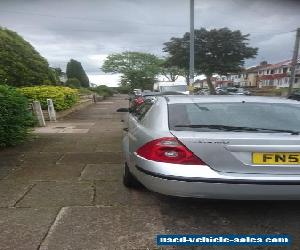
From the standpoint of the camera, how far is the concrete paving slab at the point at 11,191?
15.4 feet

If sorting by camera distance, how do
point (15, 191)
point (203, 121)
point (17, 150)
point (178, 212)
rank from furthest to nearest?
point (17, 150) < point (15, 191) < point (178, 212) < point (203, 121)

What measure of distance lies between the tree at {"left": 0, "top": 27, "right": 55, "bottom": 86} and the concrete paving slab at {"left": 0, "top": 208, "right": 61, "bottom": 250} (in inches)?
508

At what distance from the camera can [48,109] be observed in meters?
14.9

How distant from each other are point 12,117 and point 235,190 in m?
6.09

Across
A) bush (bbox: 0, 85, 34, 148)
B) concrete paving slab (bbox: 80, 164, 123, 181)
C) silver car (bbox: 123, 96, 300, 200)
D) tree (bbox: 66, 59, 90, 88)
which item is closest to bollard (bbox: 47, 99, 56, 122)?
bush (bbox: 0, 85, 34, 148)

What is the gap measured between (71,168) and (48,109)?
883 centimetres

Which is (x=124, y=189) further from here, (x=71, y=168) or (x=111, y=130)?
(x=111, y=130)

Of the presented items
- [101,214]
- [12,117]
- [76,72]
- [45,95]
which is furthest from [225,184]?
[76,72]

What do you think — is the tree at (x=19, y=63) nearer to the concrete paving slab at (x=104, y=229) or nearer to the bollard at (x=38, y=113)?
the bollard at (x=38, y=113)

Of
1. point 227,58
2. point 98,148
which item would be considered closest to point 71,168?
point 98,148

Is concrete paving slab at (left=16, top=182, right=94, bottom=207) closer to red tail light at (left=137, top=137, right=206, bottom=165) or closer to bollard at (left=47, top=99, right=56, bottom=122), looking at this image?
red tail light at (left=137, top=137, right=206, bottom=165)

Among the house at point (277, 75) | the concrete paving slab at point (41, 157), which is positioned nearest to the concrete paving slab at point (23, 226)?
the concrete paving slab at point (41, 157)

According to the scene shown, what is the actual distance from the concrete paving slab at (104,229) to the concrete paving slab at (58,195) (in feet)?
0.93

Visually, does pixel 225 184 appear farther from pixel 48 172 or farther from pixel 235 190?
pixel 48 172
